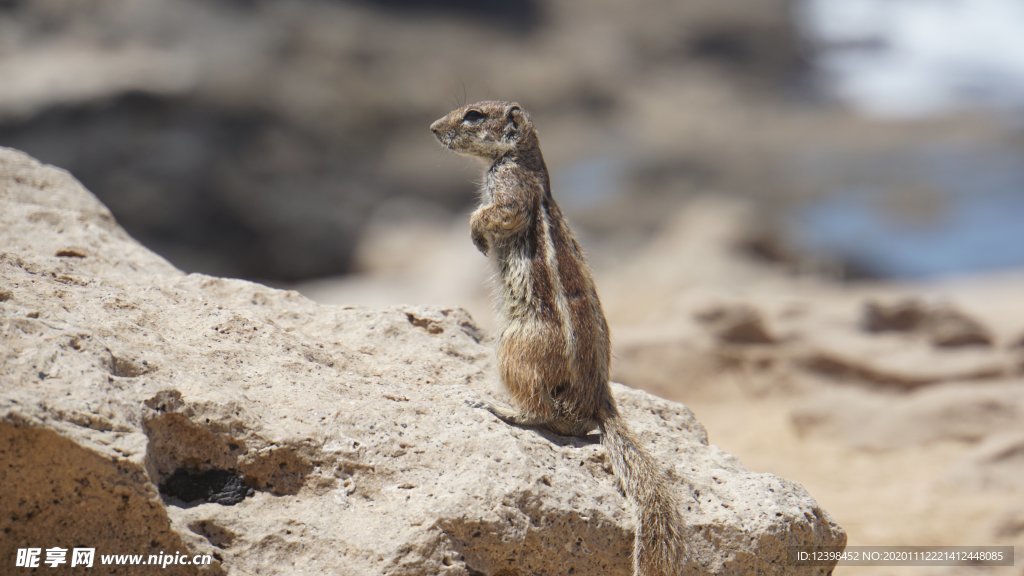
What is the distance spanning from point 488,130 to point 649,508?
2.29 metres

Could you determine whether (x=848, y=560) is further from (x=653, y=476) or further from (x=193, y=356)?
(x=193, y=356)

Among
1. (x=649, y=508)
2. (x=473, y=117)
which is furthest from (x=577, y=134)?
(x=649, y=508)

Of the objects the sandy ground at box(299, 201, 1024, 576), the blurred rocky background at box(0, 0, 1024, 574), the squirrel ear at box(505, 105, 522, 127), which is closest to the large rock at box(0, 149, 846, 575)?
the squirrel ear at box(505, 105, 522, 127)

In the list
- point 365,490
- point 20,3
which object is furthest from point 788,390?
point 20,3

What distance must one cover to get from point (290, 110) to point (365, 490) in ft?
68.2

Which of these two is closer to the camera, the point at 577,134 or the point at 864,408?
the point at 864,408

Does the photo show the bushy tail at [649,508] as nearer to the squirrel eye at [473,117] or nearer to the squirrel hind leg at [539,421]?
the squirrel hind leg at [539,421]

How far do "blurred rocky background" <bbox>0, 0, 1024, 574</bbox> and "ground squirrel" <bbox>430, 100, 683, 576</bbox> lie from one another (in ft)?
19.3

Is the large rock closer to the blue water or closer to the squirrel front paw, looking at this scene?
the squirrel front paw

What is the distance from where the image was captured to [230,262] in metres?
21.7

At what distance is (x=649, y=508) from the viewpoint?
429 centimetres

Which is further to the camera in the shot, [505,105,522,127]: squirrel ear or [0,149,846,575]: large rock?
[505,105,522,127]: squirrel ear

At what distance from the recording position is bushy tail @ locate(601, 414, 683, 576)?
422 centimetres

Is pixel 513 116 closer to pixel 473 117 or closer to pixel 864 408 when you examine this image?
pixel 473 117
